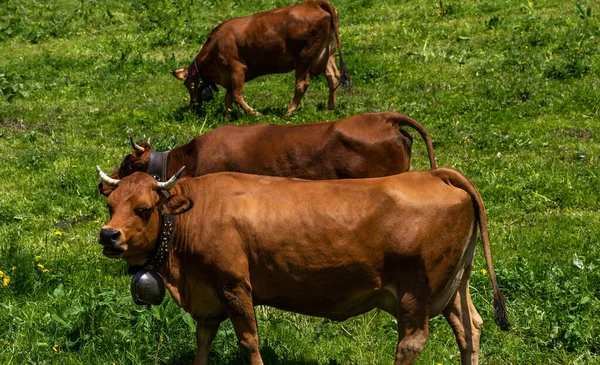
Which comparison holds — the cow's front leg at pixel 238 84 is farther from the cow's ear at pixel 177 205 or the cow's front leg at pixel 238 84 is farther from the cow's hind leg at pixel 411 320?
the cow's hind leg at pixel 411 320

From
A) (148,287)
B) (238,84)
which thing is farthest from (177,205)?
(238,84)

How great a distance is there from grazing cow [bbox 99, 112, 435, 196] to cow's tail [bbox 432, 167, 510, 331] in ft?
8.73

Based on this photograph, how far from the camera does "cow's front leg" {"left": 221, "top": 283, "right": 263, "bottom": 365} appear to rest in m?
6.86

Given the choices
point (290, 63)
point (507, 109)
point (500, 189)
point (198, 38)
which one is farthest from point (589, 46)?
point (198, 38)

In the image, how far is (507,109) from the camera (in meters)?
15.0

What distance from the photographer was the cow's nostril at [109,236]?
6.66m

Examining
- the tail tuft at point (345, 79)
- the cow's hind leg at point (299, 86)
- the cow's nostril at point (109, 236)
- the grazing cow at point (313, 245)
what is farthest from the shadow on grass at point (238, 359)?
the tail tuft at point (345, 79)

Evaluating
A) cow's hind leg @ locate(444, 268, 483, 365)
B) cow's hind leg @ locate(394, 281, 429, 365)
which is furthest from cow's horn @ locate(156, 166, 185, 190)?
cow's hind leg @ locate(444, 268, 483, 365)

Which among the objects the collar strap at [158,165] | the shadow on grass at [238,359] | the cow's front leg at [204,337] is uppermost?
the cow's front leg at [204,337]

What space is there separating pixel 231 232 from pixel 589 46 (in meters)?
12.5

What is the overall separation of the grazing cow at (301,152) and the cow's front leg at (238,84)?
5348 millimetres

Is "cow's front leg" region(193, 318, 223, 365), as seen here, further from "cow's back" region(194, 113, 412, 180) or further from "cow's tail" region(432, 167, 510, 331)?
"cow's back" region(194, 113, 412, 180)

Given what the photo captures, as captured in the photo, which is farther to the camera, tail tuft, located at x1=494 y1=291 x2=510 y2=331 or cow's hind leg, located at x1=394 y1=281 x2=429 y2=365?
tail tuft, located at x1=494 y1=291 x2=510 y2=331

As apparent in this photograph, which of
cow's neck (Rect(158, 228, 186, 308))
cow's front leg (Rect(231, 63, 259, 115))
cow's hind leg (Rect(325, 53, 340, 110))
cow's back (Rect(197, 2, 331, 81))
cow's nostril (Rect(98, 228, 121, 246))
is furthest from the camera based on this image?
cow's hind leg (Rect(325, 53, 340, 110))
